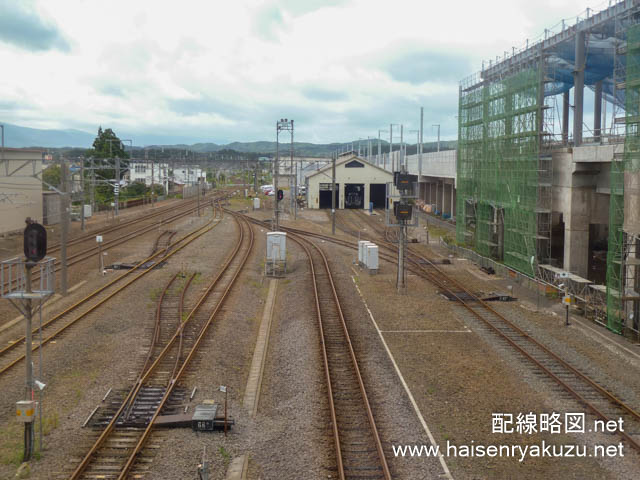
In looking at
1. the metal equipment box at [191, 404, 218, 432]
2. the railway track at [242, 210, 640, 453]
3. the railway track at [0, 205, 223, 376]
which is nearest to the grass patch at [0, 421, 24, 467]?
the metal equipment box at [191, 404, 218, 432]

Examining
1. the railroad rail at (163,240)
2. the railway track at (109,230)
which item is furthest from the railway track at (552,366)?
the railway track at (109,230)

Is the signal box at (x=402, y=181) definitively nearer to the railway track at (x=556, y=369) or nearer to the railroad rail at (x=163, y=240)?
the railway track at (x=556, y=369)

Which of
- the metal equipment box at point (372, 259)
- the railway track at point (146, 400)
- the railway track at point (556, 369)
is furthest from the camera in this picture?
the metal equipment box at point (372, 259)

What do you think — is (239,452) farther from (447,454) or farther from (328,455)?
(447,454)

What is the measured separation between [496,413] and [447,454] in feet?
5.58

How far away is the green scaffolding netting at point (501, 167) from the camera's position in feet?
71.1

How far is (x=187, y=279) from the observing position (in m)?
19.9

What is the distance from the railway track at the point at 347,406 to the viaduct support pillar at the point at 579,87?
444 inches

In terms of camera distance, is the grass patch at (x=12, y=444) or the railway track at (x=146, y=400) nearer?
the railway track at (x=146, y=400)

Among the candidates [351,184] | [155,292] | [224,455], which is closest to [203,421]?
[224,455]

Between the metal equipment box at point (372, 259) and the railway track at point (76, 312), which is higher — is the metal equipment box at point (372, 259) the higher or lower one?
the higher one

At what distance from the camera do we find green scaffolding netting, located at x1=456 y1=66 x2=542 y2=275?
21.7 meters

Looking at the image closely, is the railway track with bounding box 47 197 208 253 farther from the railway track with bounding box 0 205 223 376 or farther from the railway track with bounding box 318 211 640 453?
the railway track with bounding box 318 211 640 453

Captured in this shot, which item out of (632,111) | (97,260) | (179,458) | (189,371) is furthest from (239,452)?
(97,260)
